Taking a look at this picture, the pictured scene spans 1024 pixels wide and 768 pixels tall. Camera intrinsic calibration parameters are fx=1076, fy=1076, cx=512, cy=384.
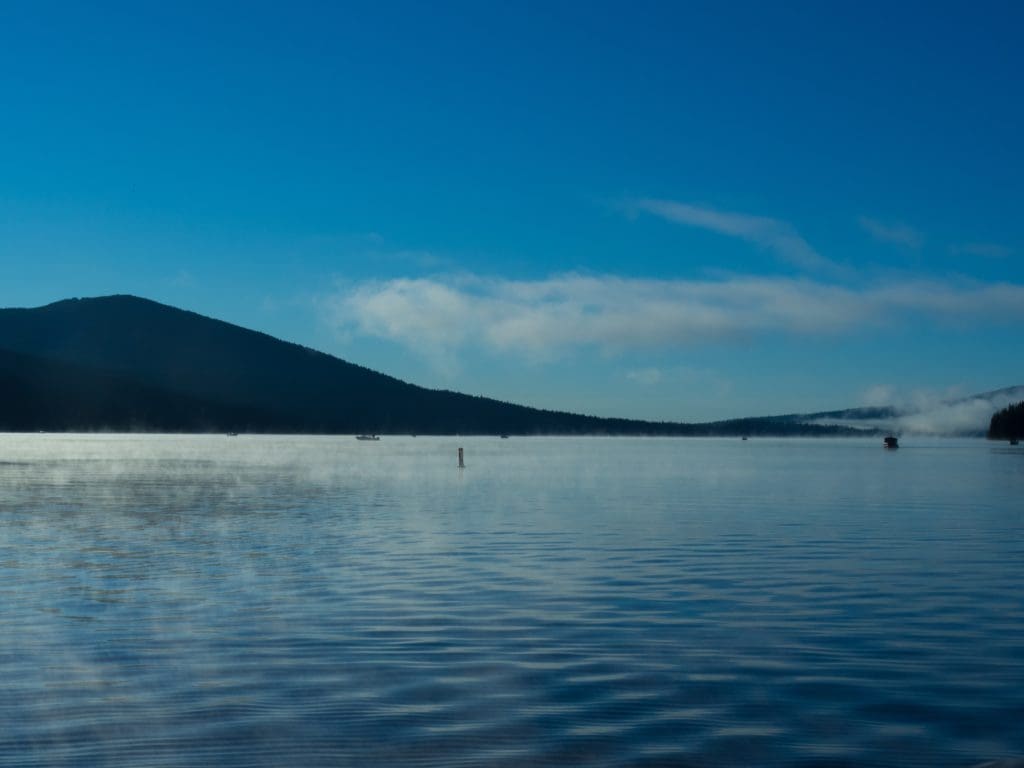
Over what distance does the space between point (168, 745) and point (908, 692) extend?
10940mm

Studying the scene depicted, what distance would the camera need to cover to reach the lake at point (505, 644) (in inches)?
546

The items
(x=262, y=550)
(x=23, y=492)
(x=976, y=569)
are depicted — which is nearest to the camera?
(x=976, y=569)

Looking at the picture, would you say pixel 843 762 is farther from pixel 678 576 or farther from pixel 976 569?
pixel 976 569

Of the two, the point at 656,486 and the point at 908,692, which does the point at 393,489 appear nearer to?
the point at 656,486

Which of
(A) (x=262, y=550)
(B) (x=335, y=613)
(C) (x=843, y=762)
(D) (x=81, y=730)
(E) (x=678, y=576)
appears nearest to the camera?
(C) (x=843, y=762)

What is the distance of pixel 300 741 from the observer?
13695mm

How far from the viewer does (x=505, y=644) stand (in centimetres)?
2033

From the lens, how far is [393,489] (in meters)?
76.0

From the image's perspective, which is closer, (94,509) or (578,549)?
(578,549)

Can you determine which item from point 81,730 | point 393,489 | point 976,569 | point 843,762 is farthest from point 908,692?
point 393,489

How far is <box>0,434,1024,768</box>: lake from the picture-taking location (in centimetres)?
1388

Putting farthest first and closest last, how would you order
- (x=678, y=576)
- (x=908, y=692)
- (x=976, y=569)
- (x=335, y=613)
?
(x=976, y=569), (x=678, y=576), (x=335, y=613), (x=908, y=692)

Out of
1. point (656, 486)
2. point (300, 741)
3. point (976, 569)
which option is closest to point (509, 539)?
point (976, 569)

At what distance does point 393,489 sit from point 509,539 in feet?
118
